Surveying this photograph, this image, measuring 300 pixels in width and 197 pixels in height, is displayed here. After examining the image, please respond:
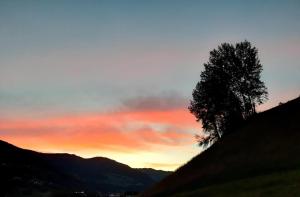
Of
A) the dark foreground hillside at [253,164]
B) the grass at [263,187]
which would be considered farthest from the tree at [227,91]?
the grass at [263,187]

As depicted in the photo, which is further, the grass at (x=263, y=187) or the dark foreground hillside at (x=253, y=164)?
the dark foreground hillside at (x=253, y=164)

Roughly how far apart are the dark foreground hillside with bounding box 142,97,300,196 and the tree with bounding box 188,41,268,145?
722 cm

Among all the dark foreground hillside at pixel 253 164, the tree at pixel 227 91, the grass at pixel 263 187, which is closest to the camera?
the grass at pixel 263 187

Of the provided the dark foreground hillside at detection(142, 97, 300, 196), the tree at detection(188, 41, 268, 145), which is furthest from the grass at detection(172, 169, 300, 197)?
the tree at detection(188, 41, 268, 145)

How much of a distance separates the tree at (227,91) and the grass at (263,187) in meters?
45.7

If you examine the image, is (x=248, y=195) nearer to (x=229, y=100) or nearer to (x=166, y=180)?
(x=166, y=180)

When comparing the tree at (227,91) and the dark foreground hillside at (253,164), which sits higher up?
the tree at (227,91)

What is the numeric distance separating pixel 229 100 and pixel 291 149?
37121mm

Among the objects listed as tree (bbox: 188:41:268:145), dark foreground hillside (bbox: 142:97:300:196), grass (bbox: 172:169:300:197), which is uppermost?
tree (bbox: 188:41:268:145)

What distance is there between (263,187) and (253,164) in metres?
19.2

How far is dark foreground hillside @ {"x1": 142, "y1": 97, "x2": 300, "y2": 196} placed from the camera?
5114 cm

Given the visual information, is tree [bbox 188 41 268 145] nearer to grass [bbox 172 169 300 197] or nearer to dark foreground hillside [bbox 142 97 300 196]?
dark foreground hillside [bbox 142 97 300 196]

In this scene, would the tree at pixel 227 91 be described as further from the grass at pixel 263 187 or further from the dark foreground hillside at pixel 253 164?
the grass at pixel 263 187

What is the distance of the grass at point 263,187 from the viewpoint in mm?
44072
